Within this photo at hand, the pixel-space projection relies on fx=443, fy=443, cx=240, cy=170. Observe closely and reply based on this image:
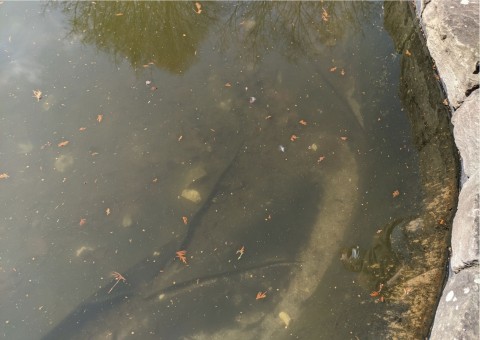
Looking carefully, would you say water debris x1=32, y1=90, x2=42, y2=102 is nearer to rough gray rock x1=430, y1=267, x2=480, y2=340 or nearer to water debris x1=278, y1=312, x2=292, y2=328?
water debris x1=278, y1=312, x2=292, y2=328

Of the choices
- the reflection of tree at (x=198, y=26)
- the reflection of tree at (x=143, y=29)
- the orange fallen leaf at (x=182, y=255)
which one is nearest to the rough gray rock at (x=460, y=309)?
the orange fallen leaf at (x=182, y=255)

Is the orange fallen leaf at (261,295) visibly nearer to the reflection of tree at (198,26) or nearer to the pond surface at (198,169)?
the pond surface at (198,169)

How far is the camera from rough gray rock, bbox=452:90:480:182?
145 inches

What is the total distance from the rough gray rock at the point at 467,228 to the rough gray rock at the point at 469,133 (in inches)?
7.6

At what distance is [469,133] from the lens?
12.4 ft

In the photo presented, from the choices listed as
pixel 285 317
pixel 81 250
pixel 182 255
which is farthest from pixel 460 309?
pixel 81 250

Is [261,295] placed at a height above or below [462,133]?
below

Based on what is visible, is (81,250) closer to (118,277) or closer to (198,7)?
(118,277)

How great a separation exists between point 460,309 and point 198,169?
7.86ft

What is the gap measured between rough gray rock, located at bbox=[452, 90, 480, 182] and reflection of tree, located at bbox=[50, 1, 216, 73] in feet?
8.98

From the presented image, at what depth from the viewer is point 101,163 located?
4195 mm

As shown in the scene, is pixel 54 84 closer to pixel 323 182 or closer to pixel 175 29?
pixel 175 29

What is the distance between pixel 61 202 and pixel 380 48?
361cm

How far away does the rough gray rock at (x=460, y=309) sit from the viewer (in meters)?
2.92
